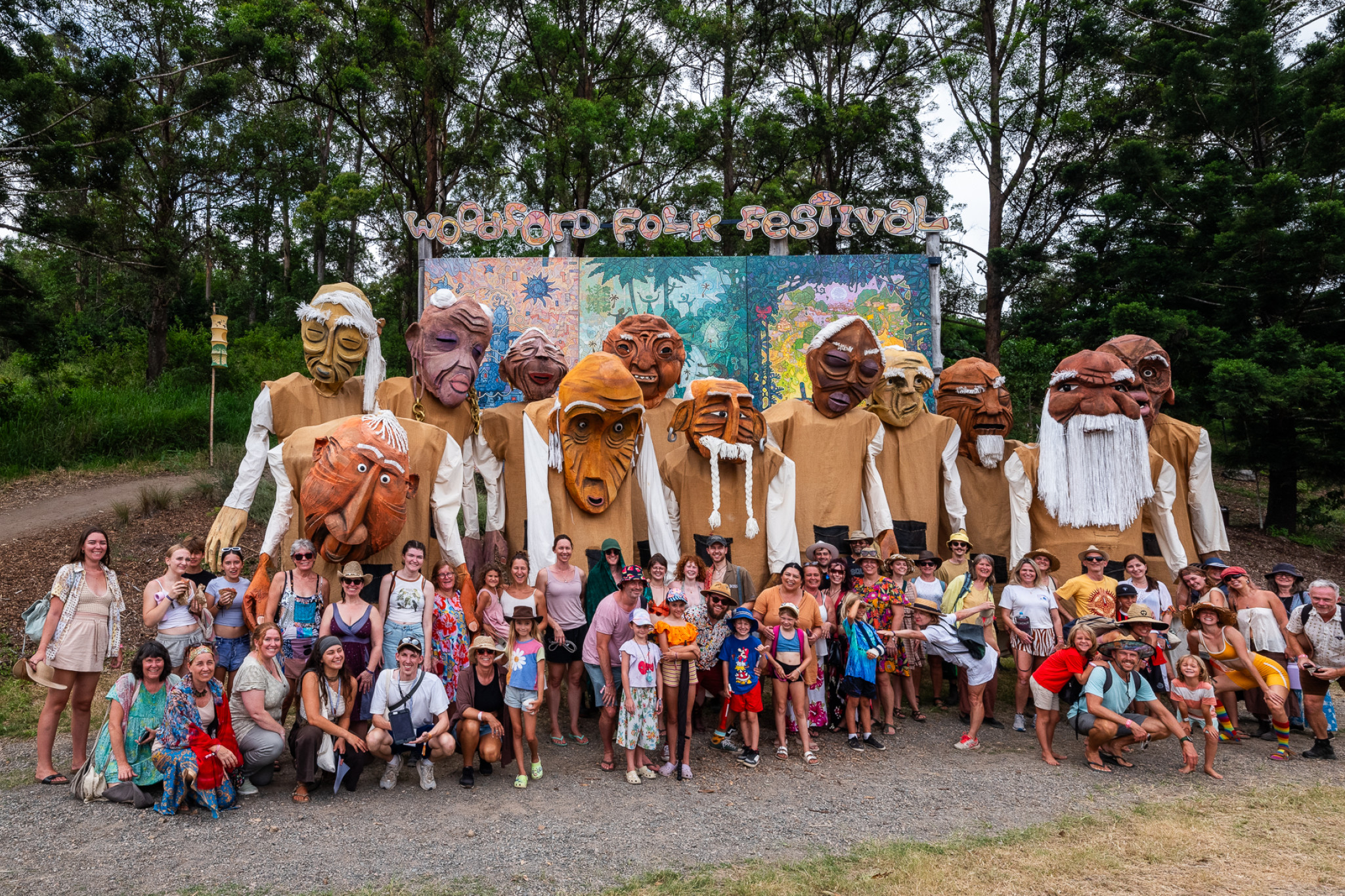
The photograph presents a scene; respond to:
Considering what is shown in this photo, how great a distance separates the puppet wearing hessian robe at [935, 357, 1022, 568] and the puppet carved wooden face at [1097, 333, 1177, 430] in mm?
971

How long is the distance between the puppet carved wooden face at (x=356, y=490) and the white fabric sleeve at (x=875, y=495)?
3670mm

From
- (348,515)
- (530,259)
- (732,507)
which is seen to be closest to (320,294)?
(348,515)

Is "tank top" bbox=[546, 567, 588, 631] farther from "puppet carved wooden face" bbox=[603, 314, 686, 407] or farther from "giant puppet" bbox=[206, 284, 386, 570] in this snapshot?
"puppet carved wooden face" bbox=[603, 314, 686, 407]

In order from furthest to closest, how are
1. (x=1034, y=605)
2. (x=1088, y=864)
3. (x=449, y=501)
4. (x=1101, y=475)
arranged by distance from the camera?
(x=1101, y=475) → (x=1034, y=605) → (x=449, y=501) → (x=1088, y=864)

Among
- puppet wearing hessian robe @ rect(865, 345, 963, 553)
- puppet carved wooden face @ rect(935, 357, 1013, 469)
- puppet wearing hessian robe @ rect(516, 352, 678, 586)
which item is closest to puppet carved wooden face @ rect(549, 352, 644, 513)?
puppet wearing hessian robe @ rect(516, 352, 678, 586)

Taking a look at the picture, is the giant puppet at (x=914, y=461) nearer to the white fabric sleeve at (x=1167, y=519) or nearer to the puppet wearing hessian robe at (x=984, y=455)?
the puppet wearing hessian robe at (x=984, y=455)

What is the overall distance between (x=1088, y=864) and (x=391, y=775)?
3634 mm

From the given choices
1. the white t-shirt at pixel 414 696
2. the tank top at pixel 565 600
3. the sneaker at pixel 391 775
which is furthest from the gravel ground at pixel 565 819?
the tank top at pixel 565 600

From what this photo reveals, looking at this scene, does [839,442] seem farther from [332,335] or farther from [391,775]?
[391,775]

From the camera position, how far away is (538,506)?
19.9ft

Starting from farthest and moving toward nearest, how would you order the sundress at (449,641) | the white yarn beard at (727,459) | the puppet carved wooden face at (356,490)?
the white yarn beard at (727,459) < the sundress at (449,641) < the puppet carved wooden face at (356,490)

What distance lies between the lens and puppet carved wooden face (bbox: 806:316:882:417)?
6.99m

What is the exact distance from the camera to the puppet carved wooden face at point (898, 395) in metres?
7.55

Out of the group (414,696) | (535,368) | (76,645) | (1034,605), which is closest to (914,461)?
(1034,605)
